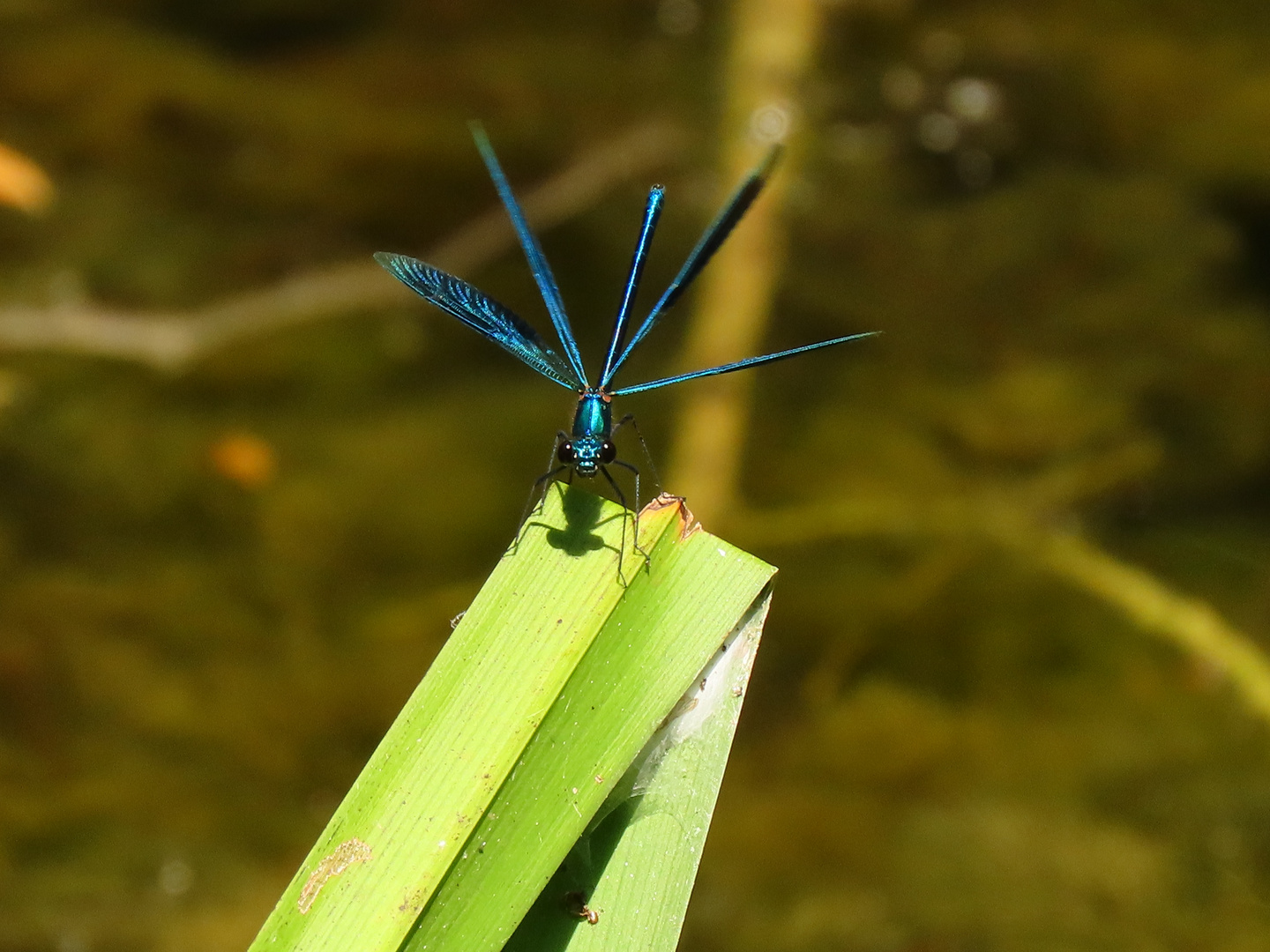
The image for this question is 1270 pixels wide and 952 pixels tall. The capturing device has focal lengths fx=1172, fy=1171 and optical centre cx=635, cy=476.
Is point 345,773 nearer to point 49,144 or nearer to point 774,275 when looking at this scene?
point 774,275

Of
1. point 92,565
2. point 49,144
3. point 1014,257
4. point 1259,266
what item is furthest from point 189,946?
point 1259,266

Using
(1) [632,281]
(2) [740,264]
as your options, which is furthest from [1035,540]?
(1) [632,281]

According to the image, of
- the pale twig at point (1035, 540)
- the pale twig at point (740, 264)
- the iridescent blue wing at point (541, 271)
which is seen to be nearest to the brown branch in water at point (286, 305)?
the pale twig at point (740, 264)

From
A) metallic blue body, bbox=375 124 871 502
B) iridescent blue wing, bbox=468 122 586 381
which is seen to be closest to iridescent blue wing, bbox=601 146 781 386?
metallic blue body, bbox=375 124 871 502

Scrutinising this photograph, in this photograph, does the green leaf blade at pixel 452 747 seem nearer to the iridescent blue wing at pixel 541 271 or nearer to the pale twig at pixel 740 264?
the iridescent blue wing at pixel 541 271

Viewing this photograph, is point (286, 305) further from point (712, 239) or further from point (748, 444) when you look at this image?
point (712, 239)

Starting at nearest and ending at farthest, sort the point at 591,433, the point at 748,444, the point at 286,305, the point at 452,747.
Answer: the point at 452,747, the point at 591,433, the point at 748,444, the point at 286,305

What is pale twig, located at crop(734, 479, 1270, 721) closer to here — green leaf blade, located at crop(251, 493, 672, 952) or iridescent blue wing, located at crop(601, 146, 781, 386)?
iridescent blue wing, located at crop(601, 146, 781, 386)
